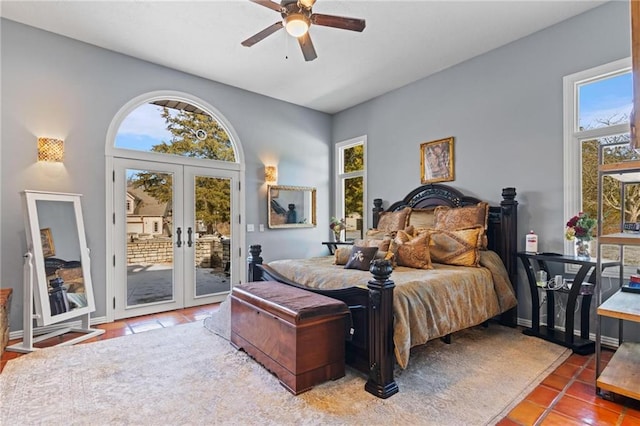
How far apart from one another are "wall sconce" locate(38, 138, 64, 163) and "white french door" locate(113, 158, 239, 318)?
57 centimetres

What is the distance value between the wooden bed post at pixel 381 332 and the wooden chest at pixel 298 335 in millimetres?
275

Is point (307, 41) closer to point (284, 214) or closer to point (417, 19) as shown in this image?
point (417, 19)

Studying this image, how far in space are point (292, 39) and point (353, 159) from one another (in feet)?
8.81

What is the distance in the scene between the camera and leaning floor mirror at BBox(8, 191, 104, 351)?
3213 mm

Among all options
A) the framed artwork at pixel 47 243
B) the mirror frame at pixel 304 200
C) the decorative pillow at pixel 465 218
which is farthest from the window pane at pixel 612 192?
the framed artwork at pixel 47 243

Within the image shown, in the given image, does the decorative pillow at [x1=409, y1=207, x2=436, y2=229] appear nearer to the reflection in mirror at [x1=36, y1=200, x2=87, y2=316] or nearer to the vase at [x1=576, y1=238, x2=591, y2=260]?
the vase at [x1=576, y1=238, x2=591, y2=260]

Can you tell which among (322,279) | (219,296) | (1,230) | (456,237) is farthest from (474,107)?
(1,230)

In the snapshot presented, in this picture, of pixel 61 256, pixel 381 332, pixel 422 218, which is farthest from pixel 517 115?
pixel 61 256

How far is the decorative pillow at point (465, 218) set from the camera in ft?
12.4

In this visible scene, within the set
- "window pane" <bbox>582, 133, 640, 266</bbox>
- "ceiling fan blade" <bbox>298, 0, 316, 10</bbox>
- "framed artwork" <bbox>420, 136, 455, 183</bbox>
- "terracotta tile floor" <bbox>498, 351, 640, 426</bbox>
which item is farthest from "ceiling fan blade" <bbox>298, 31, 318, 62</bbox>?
"terracotta tile floor" <bbox>498, 351, 640, 426</bbox>

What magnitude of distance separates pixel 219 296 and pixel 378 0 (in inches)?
167

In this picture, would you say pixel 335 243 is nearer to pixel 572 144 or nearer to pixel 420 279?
pixel 420 279

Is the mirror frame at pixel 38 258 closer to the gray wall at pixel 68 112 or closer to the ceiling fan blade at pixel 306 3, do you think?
the gray wall at pixel 68 112

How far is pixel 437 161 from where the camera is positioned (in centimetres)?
461
